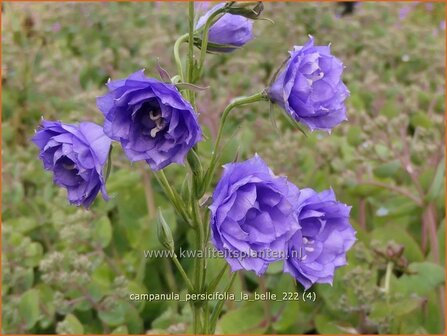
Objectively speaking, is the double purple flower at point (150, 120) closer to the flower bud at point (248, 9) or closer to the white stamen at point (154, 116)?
the white stamen at point (154, 116)

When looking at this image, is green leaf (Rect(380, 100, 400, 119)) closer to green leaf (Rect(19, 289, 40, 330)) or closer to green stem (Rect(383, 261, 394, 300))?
green stem (Rect(383, 261, 394, 300))

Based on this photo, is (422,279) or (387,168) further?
(387,168)

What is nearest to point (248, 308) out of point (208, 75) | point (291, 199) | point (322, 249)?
point (322, 249)

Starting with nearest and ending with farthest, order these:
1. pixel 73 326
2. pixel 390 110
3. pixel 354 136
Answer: pixel 73 326
pixel 354 136
pixel 390 110

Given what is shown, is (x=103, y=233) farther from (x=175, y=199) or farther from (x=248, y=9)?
(x=248, y=9)

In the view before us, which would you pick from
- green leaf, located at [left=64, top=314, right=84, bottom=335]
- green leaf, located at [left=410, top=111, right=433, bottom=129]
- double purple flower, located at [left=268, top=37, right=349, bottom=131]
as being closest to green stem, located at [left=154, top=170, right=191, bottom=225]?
double purple flower, located at [left=268, top=37, right=349, bottom=131]

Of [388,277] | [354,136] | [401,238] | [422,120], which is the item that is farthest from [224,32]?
[422,120]

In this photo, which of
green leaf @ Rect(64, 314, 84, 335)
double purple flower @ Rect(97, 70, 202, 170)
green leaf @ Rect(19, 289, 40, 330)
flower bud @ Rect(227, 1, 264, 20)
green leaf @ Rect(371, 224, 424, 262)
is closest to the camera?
double purple flower @ Rect(97, 70, 202, 170)
